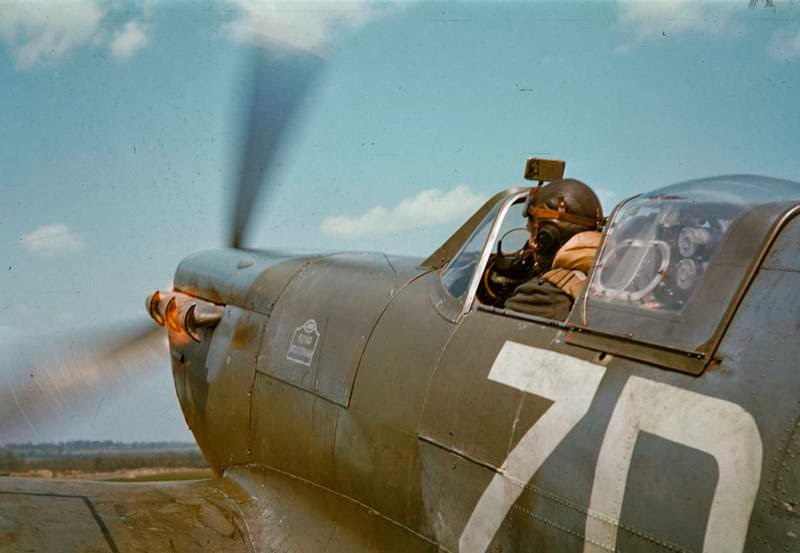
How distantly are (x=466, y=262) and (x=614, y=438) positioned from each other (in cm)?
162

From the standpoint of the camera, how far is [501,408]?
2.87 m

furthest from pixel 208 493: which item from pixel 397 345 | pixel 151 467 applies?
pixel 151 467

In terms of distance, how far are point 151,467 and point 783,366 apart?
66.7ft

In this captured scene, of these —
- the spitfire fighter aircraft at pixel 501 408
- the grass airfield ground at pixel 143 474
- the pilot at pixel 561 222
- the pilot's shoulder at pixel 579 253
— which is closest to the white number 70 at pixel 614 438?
the spitfire fighter aircraft at pixel 501 408

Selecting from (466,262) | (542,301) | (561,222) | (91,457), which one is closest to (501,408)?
(542,301)

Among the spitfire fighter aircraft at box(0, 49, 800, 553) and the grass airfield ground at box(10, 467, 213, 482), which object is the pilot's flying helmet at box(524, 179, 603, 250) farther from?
the grass airfield ground at box(10, 467, 213, 482)

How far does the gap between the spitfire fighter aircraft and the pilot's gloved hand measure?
8 centimetres

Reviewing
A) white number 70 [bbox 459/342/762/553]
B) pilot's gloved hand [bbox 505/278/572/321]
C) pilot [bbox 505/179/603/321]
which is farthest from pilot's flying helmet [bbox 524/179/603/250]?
white number 70 [bbox 459/342/762/553]

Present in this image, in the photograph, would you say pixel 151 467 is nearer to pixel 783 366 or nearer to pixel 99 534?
pixel 99 534

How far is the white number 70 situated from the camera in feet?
6.75

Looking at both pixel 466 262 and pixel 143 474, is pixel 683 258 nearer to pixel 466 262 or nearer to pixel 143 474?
pixel 466 262

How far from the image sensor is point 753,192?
2779 mm

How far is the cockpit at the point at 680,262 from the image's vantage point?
2422 millimetres

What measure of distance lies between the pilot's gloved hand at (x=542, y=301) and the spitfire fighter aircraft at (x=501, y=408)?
0.08m
